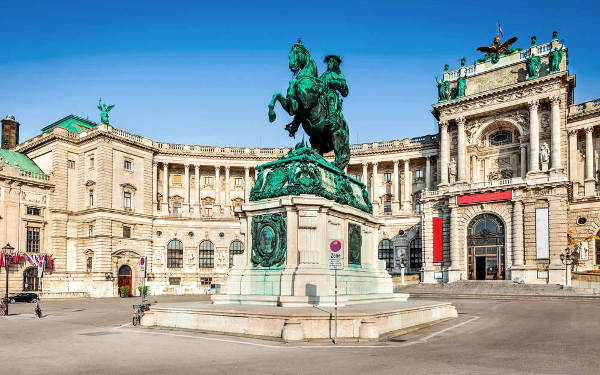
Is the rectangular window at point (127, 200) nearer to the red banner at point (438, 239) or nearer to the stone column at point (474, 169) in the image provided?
the red banner at point (438, 239)

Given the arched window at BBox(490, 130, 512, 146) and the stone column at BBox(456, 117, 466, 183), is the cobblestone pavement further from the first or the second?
the arched window at BBox(490, 130, 512, 146)

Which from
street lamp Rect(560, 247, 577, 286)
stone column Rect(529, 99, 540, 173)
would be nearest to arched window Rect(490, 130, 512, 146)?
stone column Rect(529, 99, 540, 173)

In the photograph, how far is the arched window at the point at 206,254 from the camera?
73750mm

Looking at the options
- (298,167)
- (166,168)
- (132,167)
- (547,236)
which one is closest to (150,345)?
(298,167)

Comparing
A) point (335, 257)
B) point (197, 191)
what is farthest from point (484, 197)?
point (335, 257)

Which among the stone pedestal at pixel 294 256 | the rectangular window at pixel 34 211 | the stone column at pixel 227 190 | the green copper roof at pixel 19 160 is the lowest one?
the stone pedestal at pixel 294 256

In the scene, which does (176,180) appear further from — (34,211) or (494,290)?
(494,290)

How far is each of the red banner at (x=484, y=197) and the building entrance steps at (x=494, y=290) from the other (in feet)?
30.9

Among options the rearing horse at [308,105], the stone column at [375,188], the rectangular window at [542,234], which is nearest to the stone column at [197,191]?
the stone column at [375,188]

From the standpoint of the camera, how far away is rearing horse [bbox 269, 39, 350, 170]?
19.6m

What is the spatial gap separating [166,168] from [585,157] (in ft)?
182

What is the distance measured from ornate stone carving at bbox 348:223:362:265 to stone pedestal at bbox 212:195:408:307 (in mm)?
39

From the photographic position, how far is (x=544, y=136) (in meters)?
61.6

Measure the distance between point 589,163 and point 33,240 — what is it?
66.9m
